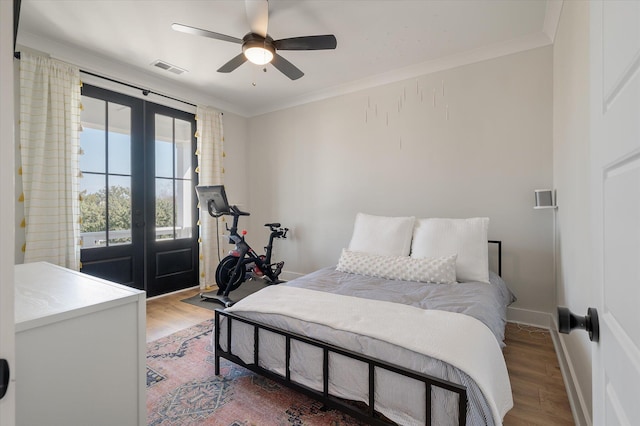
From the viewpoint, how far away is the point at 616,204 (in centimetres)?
54

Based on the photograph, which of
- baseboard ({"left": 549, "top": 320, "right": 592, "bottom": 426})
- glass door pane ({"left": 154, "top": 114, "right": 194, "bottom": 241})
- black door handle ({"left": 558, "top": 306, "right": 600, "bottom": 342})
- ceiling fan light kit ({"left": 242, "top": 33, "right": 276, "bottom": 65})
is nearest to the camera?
black door handle ({"left": 558, "top": 306, "right": 600, "bottom": 342})

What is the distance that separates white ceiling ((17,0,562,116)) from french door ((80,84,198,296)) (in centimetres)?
42

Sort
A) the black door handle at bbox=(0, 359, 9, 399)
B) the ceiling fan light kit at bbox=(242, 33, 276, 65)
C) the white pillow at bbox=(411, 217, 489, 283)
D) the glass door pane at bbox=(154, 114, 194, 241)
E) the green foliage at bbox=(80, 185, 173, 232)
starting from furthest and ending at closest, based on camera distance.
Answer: the glass door pane at bbox=(154, 114, 194, 241)
the green foliage at bbox=(80, 185, 173, 232)
the white pillow at bbox=(411, 217, 489, 283)
the ceiling fan light kit at bbox=(242, 33, 276, 65)
the black door handle at bbox=(0, 359, 9, 399)

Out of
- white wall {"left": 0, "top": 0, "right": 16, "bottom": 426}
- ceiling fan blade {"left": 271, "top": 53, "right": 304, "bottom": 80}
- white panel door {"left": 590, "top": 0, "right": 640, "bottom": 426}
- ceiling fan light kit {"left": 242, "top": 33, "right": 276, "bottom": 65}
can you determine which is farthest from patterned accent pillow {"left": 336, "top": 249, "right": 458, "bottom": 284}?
white wall {"left": 0, "top": 0, "right": 16, "bottom": 426}

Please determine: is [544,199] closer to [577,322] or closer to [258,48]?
[577,322]

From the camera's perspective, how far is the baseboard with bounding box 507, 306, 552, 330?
2.63 meters

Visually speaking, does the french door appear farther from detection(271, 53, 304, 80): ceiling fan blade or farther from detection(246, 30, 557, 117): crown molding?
detection(271, 53, 304, 80): ceiling fan blade

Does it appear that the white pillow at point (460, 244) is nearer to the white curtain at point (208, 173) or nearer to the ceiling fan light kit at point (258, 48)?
the ceiling fan light kit at point (258, 48)

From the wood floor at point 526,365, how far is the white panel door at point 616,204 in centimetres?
119

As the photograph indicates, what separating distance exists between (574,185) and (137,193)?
4007mm

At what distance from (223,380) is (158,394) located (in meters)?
0.37

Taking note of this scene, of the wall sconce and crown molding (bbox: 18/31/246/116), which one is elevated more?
crown molding (bbox: 18/31/246/116)

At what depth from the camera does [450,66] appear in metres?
3.03

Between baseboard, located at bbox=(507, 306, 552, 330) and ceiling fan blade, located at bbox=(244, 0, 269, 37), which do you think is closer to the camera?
ceiling fan blade, located at bbox=(244, 0, 269, 37)
